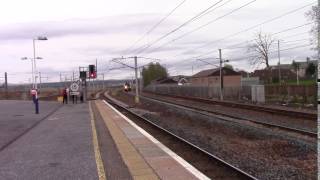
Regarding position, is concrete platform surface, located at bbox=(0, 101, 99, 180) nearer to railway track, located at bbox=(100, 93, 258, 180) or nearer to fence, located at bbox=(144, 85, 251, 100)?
railway track, located at bbox=(100, 93, 258, 180)

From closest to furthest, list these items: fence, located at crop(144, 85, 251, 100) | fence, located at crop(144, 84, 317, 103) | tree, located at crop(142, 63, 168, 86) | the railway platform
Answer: the railway platform
fence, located at crop(144, 84, 317, 103)
fence, located at crop(144, 85, 251, 100)
tree, located at crop(142, 63, 168, 86)

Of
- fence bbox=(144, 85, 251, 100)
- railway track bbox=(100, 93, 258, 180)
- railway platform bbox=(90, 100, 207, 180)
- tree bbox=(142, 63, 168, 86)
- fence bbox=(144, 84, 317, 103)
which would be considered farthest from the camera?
tree bbox=(142, 63, 168, 86)

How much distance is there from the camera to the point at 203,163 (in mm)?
13430

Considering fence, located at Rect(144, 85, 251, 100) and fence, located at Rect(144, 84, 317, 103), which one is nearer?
fence, located at Rect(144, 84, 317, 103)

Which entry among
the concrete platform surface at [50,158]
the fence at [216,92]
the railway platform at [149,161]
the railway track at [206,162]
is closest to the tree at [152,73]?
the fence at [216,92]

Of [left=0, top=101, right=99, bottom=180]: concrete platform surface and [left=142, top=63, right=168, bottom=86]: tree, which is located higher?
[left=142, top=63, right=168, bottom=86]: tree

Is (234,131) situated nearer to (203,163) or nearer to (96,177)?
(203,163)

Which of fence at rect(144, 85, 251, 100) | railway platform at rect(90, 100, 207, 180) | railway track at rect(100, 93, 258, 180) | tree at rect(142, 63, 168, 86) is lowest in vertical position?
railway track at rect(100, 93, 258, 180)

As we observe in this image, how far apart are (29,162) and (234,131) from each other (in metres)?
11.5

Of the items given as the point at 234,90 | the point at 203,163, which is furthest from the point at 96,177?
the point at 234,90

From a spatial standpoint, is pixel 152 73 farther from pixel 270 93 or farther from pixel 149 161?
pixel 149 161

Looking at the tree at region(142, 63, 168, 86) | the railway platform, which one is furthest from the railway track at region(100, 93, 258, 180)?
the tree at region(142, 63, 168, 86)

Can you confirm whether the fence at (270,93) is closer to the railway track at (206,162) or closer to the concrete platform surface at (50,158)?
the railway track at (206,162)

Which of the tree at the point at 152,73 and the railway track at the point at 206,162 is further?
the tree at the point at 152,73
